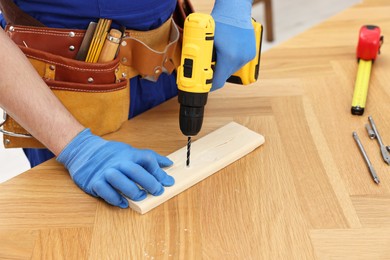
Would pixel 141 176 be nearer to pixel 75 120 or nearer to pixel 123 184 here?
pixel 123 184

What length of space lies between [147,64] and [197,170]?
1.04 feet

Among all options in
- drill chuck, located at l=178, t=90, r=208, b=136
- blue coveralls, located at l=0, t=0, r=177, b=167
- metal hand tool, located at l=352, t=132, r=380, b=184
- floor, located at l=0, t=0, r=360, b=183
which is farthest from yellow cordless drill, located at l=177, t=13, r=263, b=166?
floor, located at l=0, t=0, r=360, b=183

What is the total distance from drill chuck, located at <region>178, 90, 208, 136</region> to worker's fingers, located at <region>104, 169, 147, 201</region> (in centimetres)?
17

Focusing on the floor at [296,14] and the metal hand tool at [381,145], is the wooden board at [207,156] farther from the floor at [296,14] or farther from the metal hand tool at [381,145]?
the floor at [296,14]

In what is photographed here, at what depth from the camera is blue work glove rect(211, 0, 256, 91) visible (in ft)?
4.00

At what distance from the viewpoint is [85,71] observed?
48.4 inches

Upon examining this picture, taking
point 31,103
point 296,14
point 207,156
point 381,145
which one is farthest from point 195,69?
point 296,14

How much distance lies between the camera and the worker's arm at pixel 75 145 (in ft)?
3.52

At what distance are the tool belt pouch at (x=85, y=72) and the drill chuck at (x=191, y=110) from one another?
0.68ft

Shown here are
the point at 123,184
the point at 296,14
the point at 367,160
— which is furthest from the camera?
the point at 296,14

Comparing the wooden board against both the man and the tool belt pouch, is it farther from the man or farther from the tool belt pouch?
the tool belt pouch

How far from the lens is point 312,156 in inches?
48.0

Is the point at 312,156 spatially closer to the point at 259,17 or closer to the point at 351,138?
the point at 351,138

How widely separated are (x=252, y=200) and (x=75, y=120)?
1.36 ft
